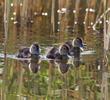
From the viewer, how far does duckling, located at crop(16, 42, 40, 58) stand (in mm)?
6895

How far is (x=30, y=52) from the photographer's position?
6984mm

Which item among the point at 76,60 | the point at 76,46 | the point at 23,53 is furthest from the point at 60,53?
the point at 76,46

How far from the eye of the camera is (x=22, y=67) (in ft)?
20.5

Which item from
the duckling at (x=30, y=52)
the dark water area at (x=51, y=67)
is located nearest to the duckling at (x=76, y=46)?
the dark water area at (x=51, y=67)

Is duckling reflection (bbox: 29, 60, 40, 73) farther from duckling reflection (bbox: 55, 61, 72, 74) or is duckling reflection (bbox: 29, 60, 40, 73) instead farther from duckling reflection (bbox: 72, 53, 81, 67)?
duckling reflection (bbox: 72, 53, 81, 67)

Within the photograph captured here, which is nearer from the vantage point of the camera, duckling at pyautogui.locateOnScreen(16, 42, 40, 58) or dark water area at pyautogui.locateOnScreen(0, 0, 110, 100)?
dark water area at pyautogui.locateOnScreen(0, 0, 110, 100)

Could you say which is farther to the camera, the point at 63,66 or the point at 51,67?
the point at 63,66

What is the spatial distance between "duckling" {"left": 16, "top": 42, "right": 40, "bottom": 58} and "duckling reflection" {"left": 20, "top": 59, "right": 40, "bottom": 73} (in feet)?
0.53

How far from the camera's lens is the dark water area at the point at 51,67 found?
4.85 m

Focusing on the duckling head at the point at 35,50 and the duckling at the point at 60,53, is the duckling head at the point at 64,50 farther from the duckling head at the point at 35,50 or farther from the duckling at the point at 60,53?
the duckling head at the point at 35,50

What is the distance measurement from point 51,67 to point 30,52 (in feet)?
2.72

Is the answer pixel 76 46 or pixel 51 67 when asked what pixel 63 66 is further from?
pixel 76 46

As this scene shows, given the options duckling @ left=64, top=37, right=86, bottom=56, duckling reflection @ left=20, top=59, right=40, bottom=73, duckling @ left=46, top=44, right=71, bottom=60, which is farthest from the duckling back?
duckling @ left=64, top=37, right=86, bottom=56

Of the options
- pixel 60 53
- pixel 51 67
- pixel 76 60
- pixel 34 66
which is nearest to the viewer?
pixel 51 67
